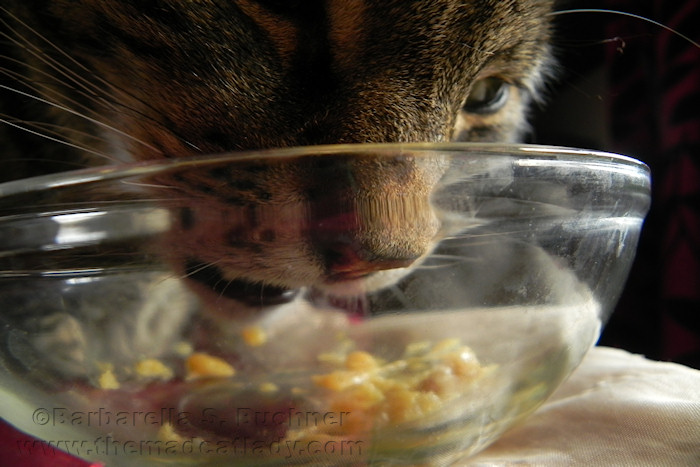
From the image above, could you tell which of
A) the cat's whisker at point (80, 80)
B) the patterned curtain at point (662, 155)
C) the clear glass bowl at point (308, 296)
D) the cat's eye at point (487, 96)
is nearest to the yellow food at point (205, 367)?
the clear glass bowl at point (308, 296)

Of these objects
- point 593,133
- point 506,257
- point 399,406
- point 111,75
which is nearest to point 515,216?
point 506,257

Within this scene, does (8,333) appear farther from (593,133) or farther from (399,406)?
(593,133)

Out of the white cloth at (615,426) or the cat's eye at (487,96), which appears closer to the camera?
the white cloth at (615,426)

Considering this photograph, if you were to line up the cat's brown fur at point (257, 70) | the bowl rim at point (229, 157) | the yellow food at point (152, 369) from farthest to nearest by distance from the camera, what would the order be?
the cat's brown fur at point (257, 70)
the yellow food at point (152, 369)
the bowl rim at point (229, 157)

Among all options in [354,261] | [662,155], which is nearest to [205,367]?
[354,261]

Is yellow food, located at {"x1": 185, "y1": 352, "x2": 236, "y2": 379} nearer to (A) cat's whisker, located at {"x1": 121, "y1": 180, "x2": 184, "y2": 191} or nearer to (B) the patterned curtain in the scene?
(A) cat's whisker, located at {"x1": 121, "y1": 180, "x2": 184, "y2": 191}

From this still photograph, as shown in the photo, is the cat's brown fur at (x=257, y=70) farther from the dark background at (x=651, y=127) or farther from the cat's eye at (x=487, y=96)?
the dark background at (x=651, y=127)

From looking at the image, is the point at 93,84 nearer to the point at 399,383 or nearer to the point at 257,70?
the point at 257,70
